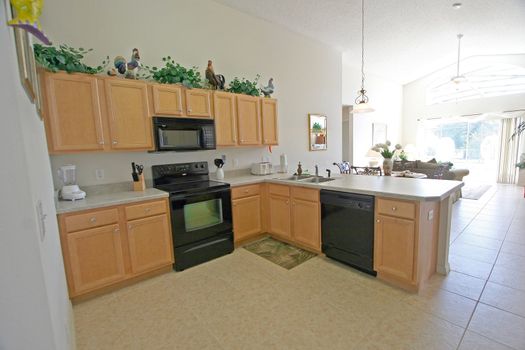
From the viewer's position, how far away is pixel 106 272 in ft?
7.57

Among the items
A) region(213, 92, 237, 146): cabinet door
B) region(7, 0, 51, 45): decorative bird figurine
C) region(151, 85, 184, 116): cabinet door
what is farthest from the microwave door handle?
region(7, 0, 51, 45): decorative bird figurine

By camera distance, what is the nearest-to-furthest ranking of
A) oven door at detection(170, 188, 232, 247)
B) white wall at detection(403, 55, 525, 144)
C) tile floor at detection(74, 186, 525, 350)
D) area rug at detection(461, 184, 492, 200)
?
1. tile floor at detection(74, 186, 525, 350)
2. oven door at detection(170, 188, 232, 247)
3. area rug at detection(461, 184, 492, 200)
4. white wall at detection(403, 55, 525, 144)

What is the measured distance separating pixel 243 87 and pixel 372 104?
574 centimetres

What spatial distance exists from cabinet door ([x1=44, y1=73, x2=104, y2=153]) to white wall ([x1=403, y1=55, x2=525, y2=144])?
999cm

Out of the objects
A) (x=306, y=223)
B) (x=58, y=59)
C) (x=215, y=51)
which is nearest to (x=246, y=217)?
(x=306, y=223)

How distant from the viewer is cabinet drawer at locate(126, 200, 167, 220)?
2402 mm

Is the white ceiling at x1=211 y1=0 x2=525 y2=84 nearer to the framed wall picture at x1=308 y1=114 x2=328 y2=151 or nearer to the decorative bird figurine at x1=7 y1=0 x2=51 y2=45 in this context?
the framed wall picture at x1=308 y1=114 x2=328 y2=151

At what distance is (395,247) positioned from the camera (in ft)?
7.47

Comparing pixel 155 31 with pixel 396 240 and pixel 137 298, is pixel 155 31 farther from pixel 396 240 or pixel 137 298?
pixel 396 240

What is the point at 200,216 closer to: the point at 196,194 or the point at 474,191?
the point at 196,194

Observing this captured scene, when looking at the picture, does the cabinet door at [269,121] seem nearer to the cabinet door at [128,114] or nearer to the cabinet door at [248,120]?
the cabinet door at [248,120]

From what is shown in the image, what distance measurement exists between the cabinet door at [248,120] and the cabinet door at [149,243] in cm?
161

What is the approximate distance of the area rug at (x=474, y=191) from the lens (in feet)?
19.2

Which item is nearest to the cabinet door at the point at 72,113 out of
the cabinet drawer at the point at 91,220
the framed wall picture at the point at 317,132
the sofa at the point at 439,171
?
the cabinet drawer at the point at 91,220
